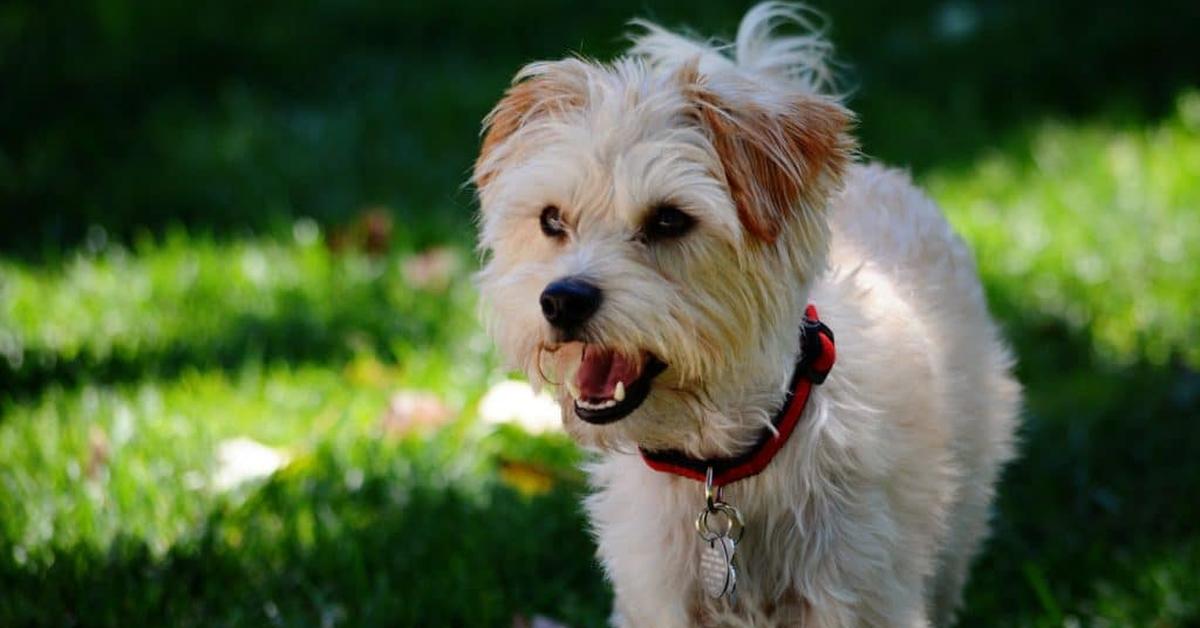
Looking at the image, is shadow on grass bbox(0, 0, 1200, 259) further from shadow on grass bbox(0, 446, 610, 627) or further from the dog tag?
the dog tag

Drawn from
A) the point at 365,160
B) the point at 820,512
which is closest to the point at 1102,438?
the point at 820,512

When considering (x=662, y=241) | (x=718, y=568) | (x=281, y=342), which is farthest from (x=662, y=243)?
(x=281, y=342)

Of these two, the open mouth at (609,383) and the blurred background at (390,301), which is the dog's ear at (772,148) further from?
the blurred background at (390,301)

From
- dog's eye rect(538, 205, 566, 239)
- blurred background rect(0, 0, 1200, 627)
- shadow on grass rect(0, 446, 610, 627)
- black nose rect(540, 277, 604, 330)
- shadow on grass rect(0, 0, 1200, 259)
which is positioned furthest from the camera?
shadow on grass rect(0, 0, 1200, 259)

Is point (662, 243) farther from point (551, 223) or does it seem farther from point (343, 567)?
point (343, 567)

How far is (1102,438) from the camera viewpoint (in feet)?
16.4

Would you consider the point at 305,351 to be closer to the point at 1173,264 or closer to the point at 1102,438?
the point at 1102,438

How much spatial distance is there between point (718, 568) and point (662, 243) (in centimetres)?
67

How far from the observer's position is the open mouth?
Answer: 10.0ft

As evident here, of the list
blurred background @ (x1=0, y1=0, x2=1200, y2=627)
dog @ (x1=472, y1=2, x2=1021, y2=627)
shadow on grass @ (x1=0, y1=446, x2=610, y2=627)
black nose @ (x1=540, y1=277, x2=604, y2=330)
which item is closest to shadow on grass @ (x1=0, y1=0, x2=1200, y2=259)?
blurred background @ (x1=0, y1=0, x2=1200, y2=627)

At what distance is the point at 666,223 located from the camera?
3068mm

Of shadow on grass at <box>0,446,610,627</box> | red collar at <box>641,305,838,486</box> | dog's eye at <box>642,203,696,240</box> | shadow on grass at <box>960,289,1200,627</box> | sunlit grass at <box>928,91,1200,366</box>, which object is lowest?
shadow on grass at <box>0,446,610,627</box>

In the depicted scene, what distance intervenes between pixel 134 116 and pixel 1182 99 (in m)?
5.14

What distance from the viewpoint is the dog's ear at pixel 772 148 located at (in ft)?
9.95
